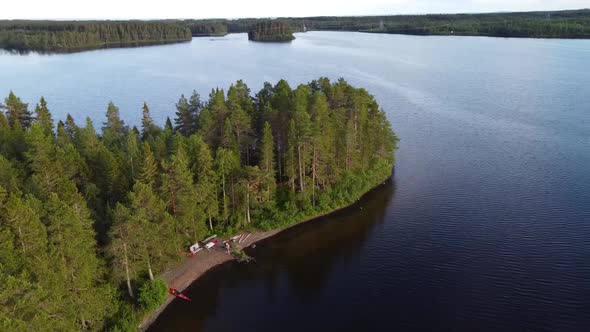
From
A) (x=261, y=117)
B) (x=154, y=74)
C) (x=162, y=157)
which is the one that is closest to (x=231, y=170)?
(x=162, y=157)

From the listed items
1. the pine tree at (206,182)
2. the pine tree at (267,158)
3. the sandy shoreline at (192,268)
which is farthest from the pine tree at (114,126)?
the sandy shoreline at (192,268)

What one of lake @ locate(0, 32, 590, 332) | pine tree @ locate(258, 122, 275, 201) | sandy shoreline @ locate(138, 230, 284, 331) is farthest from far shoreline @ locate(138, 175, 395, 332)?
pine tree @ locate(258, 122, 275, 201)

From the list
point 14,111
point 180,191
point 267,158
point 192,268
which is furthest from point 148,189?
point 14,111

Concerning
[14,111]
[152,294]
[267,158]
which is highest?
[14,111]

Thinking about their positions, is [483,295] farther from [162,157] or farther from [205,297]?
[162,157]

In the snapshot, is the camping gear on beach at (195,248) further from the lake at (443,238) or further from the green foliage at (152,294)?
the green foliage at (152,294)

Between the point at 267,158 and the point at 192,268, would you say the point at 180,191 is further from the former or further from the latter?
the point at 267,158

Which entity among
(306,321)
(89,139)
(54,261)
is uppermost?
(89,139)
